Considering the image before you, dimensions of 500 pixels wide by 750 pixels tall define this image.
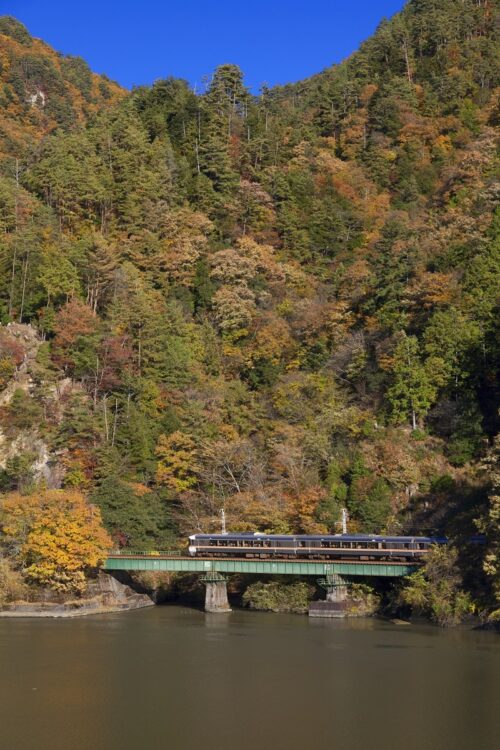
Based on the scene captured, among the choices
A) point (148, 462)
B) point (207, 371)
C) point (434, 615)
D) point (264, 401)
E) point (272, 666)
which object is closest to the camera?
point (272, 666)

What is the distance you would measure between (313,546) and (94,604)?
491 inches

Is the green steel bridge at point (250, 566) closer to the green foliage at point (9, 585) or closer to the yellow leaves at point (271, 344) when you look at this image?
the green foliage at point (9, 585)

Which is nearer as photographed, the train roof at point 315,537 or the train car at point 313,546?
the train car at point 313,546

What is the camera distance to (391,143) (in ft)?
312

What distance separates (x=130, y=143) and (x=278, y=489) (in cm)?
4520

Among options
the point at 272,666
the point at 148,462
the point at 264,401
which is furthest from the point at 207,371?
the point at 272,666

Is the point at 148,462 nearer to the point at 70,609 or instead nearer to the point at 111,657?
the point at 70,609

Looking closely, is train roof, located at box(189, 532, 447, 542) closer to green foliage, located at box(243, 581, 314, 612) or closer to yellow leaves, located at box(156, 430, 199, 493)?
green foliage, located at box(243, 581, 314, 612)

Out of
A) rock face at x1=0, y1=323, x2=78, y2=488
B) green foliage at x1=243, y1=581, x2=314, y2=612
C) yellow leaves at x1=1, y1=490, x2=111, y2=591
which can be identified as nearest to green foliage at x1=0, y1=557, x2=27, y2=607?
yellow leaves at x1=1, y1=490, x2=111, y2=591

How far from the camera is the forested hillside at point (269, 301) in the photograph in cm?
5825

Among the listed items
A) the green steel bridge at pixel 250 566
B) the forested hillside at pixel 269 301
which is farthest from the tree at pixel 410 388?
the green steel bridge at pixel 250 566

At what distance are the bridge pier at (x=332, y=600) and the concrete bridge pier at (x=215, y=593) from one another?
17.6 ft

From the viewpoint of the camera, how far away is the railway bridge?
48.7 meters

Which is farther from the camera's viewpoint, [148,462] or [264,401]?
[264,401]
